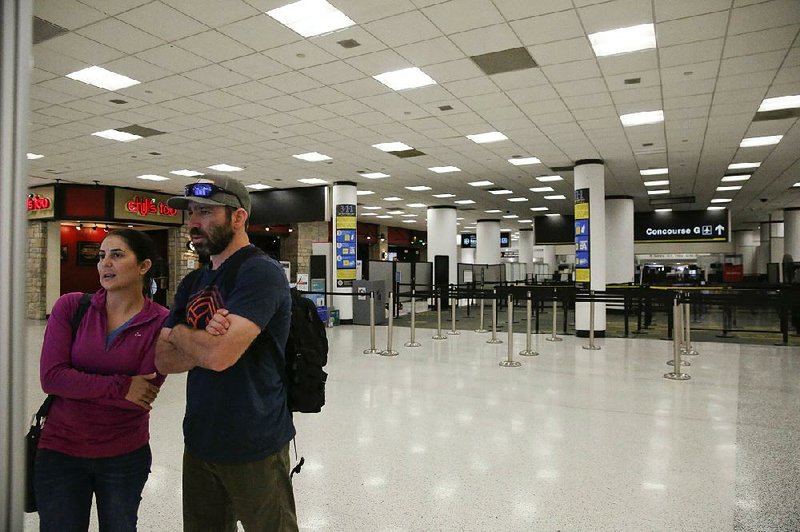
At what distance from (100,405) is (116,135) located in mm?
8870

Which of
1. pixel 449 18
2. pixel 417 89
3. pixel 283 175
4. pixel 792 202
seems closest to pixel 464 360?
pixel 417 89

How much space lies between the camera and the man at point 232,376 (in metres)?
1.51

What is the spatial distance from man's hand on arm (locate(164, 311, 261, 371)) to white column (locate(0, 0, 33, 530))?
0.72 meters

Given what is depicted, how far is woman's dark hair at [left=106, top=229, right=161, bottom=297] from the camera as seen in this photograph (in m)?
1.88

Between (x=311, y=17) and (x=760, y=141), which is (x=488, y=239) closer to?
(x=760, y=141)

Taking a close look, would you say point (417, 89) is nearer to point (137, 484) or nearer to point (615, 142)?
point (615, 142)

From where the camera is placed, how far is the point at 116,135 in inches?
362

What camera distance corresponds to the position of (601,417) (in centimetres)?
471

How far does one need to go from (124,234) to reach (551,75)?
552 centimetres

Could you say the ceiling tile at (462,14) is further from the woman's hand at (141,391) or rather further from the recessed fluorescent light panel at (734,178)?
the recessed fluorescent light panel at (734,178)

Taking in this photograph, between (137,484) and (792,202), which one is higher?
(792,202)

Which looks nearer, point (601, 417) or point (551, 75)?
point (601, 417)

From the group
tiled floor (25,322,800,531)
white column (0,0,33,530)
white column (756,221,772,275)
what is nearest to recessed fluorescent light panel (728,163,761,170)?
tiled floor (25,322,800,531)

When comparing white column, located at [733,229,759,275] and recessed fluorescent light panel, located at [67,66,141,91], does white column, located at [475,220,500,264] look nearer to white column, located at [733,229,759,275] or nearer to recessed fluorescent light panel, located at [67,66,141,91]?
white column, located at [733,229,759,275]
